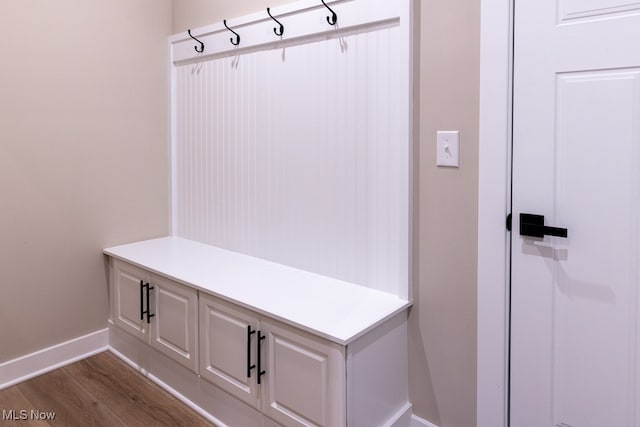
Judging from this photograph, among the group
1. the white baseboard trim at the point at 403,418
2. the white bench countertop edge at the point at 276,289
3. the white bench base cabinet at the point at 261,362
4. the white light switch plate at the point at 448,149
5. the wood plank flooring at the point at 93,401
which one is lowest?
the wood plank flooring at the point at 93,401

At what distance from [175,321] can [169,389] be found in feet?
1.18

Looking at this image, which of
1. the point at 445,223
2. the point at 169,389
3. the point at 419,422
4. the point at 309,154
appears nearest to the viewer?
the point at 445,223

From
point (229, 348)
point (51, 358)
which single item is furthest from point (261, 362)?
point (51, 358)

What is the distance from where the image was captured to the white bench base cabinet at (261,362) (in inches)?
60.9

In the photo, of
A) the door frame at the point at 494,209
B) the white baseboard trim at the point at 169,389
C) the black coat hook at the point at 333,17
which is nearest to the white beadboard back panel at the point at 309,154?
the black coat hook at the point at 333,17

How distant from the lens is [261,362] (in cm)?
176

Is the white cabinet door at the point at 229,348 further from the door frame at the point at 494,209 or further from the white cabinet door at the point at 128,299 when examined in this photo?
the door frame at the point at 494,209

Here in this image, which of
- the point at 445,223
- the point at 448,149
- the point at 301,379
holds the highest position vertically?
the point at 448,149

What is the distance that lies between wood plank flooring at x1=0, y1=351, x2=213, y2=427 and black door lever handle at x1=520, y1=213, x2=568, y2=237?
4.99ft

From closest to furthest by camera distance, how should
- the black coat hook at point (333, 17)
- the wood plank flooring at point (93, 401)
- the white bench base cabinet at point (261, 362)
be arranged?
the white bench base cabinet at point (261, 362) < the black coat hook at point (333, 17) < the wood plank flooring at point (93, 401)

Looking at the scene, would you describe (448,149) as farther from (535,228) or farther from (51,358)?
(51,358)

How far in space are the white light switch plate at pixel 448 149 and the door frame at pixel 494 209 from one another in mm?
90

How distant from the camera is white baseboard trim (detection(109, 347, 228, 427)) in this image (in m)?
2.02

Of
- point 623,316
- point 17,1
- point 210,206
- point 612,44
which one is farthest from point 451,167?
point 17,1
